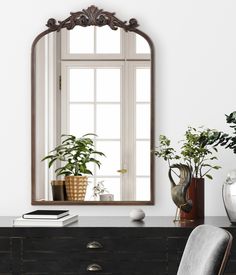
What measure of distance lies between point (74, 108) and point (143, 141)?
422mm

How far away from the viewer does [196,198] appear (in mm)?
3455

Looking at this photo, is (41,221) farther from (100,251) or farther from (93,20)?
(93,20)

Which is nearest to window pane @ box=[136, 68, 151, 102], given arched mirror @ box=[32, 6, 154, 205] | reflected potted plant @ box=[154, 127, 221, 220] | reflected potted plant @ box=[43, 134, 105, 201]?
arched mirror @ box=[32, 6, 154, 205]

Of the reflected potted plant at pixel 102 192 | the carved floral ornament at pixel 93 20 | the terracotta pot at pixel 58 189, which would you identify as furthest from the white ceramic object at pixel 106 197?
the carved floral ornament at pixel 93 20

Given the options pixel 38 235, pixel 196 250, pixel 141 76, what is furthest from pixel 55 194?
pixel 196 250

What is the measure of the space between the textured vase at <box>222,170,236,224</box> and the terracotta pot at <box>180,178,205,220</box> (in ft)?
0.42

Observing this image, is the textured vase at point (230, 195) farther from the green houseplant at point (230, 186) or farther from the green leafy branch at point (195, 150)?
the green leafy branch at point (195, 150)

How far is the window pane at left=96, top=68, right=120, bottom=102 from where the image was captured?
3.70 meters

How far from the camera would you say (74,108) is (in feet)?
12.1

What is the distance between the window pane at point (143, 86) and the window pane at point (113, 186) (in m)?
0.47

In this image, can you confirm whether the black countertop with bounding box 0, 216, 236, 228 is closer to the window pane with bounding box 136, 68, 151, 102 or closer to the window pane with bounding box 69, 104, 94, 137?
the window pane with bounding box 69, 104, 94, 137

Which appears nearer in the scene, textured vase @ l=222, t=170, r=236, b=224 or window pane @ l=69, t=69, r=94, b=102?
textured vase @ l=222, t=170, r=236, b=224

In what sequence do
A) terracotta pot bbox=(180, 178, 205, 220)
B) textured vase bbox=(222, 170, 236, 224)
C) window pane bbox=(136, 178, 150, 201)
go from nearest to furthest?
textured vase bbox=(222, 170, 236, 224)
terracotta pot bbox=(180, 178, 205, 220)
window pane bbox=(136, 178, 150, 201)

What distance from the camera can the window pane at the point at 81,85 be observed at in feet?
12.1
